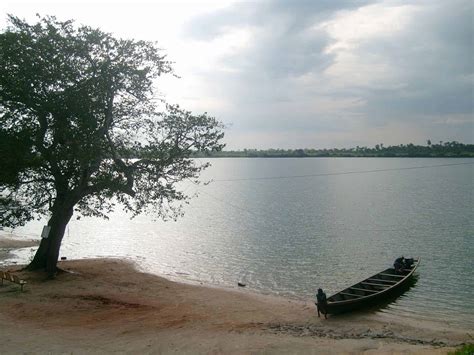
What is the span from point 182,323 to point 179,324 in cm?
21

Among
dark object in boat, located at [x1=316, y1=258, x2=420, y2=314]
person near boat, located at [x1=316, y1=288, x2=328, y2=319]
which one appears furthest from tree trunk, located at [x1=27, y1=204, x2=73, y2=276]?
dark object in boat, located at [x1=316, y1=258, x2=420, y2=314]

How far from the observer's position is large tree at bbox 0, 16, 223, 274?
783 inches

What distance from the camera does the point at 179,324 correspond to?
16203 millimetres

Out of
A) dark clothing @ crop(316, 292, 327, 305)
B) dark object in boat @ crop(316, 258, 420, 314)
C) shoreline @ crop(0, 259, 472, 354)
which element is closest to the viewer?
shoreline @ crop(0, 259, 472, 354)

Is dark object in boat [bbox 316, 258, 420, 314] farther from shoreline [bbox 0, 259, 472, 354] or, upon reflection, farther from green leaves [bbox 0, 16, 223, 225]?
green leaves [bbox 0, 16, 223, 225]

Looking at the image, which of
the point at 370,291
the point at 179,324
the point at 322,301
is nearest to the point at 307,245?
the point at 370,291

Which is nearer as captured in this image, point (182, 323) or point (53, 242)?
point (182, 323)

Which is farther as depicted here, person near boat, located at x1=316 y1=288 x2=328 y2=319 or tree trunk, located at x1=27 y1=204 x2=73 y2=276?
tree trunk, located at x1=27 y1=204 x2=73 y2=276

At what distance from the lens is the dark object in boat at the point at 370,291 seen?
18470 mm

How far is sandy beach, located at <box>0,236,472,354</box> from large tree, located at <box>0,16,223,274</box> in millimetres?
4444

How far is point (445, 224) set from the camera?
4247 centimetres

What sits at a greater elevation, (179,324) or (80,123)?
(80,123)

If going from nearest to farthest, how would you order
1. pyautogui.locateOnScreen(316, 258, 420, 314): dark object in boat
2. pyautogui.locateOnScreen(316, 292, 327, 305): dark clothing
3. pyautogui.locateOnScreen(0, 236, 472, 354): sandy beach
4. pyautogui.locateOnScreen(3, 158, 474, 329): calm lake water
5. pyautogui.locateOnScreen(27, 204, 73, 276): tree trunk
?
pyautogui.locateOnScreen(0, 236, 472, 354): sandy beach → pyautogui.locateOnScreen(316, 292, 327, 305): dark clothing → pyautogui.locateOnScreen(316, 258, 420, 314): dark object in boat → pyautogui.locateOnScreen(27, 204, 73, 276): tree trunk → pyautogui.locateOnScreen(3, 158, 474, 329): calm lake water

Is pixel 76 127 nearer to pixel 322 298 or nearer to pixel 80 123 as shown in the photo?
pixel 80 123
